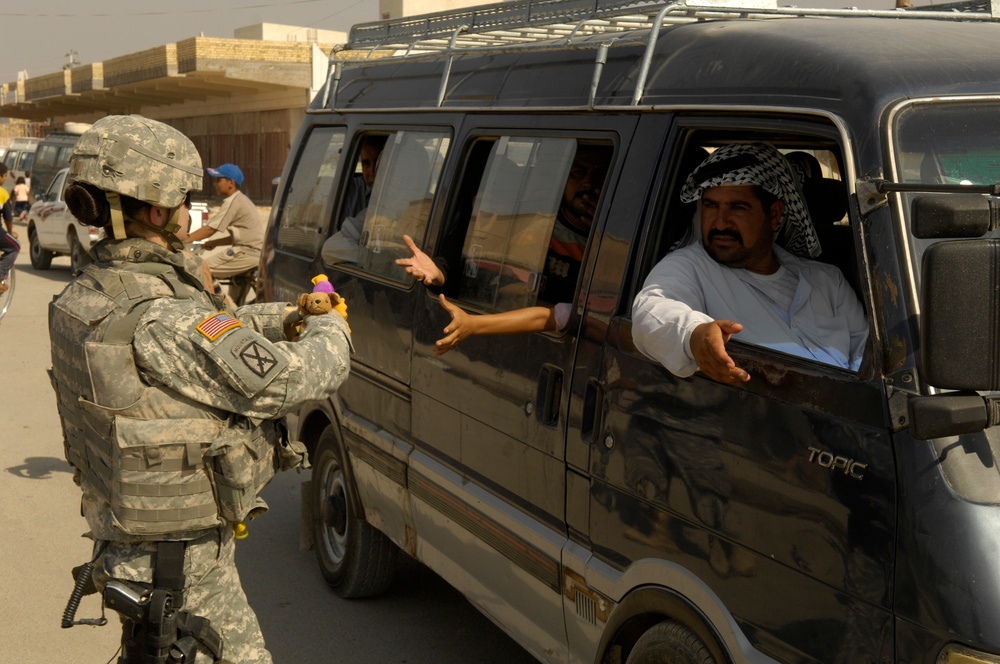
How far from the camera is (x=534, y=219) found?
383 cm

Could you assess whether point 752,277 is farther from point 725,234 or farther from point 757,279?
point 725,234

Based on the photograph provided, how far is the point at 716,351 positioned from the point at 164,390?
1520 mm

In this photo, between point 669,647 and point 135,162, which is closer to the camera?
point 669,647

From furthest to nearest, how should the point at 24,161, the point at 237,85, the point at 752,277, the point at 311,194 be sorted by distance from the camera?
the point at 24,161, the point at 237,85, the point at 311,194, the point at 752,277

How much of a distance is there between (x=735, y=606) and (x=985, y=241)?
108 cm

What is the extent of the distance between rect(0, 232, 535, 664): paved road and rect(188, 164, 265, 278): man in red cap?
349 cm

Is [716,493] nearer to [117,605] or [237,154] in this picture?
[117,605]

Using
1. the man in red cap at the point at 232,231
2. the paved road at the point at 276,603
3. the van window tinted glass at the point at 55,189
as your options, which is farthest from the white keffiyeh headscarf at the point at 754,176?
the van window tinted glass at the point at 55,189

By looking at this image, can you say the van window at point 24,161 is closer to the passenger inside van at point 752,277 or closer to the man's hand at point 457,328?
the man's hand at point 457,328

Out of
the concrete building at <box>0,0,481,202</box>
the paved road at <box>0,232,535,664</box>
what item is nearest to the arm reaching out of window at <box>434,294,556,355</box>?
the paved road at <box>0,232,535,664</box>

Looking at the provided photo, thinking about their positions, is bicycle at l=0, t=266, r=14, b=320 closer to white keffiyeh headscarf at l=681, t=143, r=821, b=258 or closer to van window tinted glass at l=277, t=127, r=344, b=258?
van window tinted glass at l=277, t=127, r=344, b=258

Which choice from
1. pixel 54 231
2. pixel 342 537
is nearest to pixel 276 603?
pixel 342 537

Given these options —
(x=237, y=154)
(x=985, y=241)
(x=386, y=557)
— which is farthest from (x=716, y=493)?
(x=237, y=154)

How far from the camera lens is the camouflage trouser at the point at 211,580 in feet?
10.7
